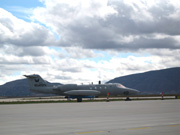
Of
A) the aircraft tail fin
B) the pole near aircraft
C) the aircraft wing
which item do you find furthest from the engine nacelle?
the aircraft wing

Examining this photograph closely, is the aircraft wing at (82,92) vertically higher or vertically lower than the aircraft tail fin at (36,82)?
lower

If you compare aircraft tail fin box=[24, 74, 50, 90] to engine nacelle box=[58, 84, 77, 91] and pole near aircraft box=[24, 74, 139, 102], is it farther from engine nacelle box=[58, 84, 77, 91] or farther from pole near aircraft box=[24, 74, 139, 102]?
engine nacelle box=[58, 84, 77, 91]

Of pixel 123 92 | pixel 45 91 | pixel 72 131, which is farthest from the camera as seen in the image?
pixel 45 91

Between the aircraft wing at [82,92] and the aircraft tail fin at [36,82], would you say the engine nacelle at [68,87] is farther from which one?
the aircraft wing at [82,92]

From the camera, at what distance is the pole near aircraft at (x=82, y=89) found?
2453 inches

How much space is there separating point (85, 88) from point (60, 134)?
54.8 m

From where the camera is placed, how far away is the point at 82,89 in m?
66.8

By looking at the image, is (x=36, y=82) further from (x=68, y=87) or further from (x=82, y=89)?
(x=82, y=89)

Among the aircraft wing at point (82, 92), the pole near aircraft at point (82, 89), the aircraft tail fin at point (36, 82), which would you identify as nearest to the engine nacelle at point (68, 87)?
the pole near aircraft at point (82, 89)

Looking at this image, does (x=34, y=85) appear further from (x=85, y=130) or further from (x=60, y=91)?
(x=85, y=130)

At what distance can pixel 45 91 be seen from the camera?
230ft

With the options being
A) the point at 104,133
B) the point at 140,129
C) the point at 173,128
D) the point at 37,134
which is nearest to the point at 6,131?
the point at 37,134

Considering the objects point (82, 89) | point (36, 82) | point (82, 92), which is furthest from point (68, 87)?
point (36, 82)

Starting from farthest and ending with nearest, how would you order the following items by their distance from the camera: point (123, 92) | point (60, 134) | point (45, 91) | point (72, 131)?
1. point (45, 91)
2. point (123, 92)
3. point (72, 131)
4. point (60, 134)
